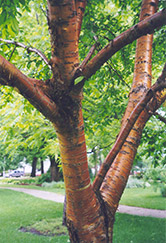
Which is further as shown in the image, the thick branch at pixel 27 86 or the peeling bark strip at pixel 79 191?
the peeling bark strip at pixel 79 191

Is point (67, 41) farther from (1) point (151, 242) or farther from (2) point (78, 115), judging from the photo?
(1) point (151, 242)

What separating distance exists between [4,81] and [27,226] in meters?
7.54

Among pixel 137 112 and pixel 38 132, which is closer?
pixel 137 112

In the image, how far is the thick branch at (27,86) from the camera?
1.10 metres

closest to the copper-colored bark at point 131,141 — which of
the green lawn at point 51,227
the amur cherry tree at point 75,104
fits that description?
the amur cherry tree at point 75,104

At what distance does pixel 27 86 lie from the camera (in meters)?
1.17

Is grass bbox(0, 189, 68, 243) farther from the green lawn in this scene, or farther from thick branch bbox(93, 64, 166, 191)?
thick branch bbox(93, 64, 166, 191)

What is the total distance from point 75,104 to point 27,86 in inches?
11.6

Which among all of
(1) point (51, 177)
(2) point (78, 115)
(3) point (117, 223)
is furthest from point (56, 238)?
(1) point (51, 177)

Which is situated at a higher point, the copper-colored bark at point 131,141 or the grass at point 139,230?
the copper-colored bark at point 131,141

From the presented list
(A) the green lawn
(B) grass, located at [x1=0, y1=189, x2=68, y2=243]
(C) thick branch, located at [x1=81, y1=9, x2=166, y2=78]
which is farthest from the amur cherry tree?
(B) grass, located at [x1=0, y1=189, x2=68, y2=243]

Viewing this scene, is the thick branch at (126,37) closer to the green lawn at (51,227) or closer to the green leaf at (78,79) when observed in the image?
the green leaf at (78,79)

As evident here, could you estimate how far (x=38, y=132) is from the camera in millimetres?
5965

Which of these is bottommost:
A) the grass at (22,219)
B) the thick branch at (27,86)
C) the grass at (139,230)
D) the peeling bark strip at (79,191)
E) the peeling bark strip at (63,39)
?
the grass at (22,219)
